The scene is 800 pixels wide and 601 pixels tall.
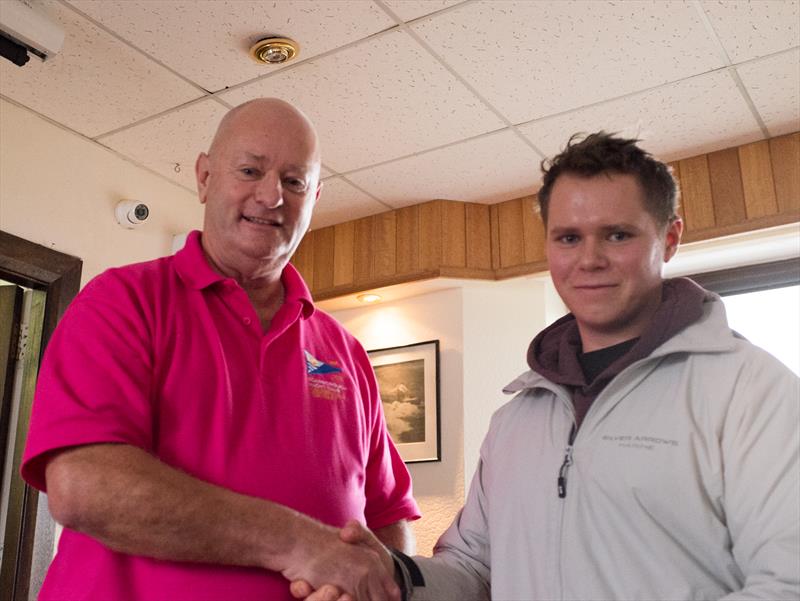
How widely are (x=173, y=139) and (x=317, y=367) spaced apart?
1829 mm

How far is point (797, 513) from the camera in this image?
43.1 inches

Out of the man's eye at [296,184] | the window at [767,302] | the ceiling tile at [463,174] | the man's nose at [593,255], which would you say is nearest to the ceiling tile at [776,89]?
the window at [767,302]

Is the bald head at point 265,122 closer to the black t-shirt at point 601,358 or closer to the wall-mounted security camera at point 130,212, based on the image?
the black t-shirt at point 601,358

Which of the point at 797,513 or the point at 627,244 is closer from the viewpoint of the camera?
the point at 797,513

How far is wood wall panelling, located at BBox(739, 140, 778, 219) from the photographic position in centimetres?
302

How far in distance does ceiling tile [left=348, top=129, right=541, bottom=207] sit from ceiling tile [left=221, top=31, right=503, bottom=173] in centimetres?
9

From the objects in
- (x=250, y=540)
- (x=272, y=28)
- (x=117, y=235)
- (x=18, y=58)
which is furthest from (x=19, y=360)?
(x=250, y=540)

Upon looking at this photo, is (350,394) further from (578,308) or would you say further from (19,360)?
(19,360)

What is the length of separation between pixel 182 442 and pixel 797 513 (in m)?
0.93

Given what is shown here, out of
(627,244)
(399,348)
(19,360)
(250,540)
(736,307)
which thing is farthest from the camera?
(399,348)

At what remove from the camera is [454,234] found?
358 cm

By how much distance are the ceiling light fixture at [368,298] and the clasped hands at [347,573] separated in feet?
7.66

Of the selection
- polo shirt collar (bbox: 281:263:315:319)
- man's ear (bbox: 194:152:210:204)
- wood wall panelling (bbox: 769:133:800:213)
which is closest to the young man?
polo shirt collar (bbox: 281:263:315:319)

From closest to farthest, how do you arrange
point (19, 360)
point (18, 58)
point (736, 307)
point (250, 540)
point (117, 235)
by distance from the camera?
point (250, 540) < point (18, 58) < point (19, 360) < point (117, 235) < point (736, 307)
